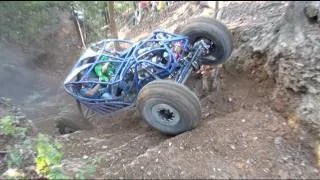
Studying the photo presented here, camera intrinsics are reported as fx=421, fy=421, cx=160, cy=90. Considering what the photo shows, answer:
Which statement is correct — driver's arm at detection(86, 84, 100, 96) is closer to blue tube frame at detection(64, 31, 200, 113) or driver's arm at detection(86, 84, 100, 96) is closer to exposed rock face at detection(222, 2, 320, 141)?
blue tube frame at detection(64, 31, 200, 113)

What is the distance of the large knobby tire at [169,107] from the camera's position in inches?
198

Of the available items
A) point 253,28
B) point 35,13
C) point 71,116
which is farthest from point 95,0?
point 253,28

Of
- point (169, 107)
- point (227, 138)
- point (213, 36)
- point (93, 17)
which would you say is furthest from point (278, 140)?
point (93, 17)

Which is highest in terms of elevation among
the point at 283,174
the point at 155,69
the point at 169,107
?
the point at 155,69

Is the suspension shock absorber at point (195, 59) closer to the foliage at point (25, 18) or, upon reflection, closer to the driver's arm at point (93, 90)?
the driver's arm at point (93, 90)

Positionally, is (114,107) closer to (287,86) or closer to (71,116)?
(71,116)

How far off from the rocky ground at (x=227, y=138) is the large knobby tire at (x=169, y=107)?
0.15 metres

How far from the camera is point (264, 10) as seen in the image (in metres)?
7.82

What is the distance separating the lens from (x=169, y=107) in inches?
203

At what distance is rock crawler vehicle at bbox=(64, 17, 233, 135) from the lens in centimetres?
522

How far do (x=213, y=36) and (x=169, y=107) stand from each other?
1.93m

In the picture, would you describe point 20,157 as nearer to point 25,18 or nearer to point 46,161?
point 46,161

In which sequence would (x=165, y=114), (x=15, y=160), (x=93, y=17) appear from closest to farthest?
(x=15, y=160)
(x=165, y=114)
(x=93, y=17)

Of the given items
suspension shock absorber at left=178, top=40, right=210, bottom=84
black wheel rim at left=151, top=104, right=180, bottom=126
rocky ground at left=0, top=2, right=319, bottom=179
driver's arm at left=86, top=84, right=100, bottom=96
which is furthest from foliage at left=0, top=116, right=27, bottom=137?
suspension shock absorber at left=178, top=40, right=210, bottom=84
